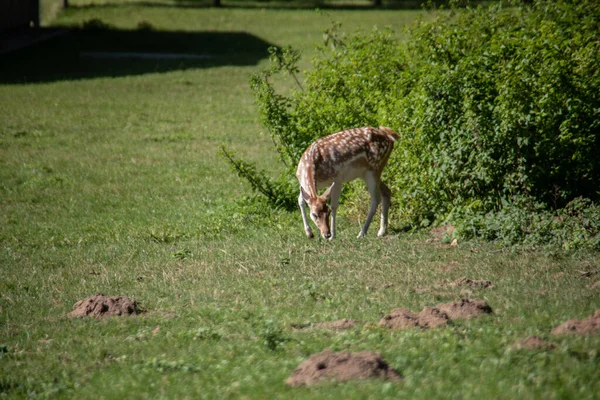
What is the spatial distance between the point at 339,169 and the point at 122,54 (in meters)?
24.9

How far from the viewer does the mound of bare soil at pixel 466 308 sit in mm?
7032

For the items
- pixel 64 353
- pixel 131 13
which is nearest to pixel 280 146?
pixel 64 353

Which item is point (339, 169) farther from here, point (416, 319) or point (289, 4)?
point (289, 4)

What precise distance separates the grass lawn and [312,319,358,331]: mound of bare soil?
126 mm

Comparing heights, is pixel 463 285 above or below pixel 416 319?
below

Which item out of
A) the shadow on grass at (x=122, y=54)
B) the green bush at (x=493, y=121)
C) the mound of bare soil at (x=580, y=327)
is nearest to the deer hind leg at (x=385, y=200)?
the green bush at (x=493, y=121)

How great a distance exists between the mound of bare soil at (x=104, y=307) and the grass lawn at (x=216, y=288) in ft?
0.60

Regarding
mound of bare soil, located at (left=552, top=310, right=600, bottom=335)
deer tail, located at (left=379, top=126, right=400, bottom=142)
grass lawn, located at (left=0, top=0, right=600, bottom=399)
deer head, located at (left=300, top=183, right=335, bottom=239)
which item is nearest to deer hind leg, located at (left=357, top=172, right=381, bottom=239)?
grass lawn, located at (left=0, top=0, right=600, bottom=399)

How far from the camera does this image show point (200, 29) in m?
40.0

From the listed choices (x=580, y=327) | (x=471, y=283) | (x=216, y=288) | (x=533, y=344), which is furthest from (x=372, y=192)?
(x=533, y=344)

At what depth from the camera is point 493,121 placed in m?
10.6

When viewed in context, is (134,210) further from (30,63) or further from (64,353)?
(30,63)

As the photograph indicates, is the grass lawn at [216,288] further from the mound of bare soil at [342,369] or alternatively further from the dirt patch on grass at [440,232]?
the dirt patch on grass at [440,232]

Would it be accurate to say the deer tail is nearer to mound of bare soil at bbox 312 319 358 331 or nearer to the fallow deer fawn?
the fallow deer fawn
